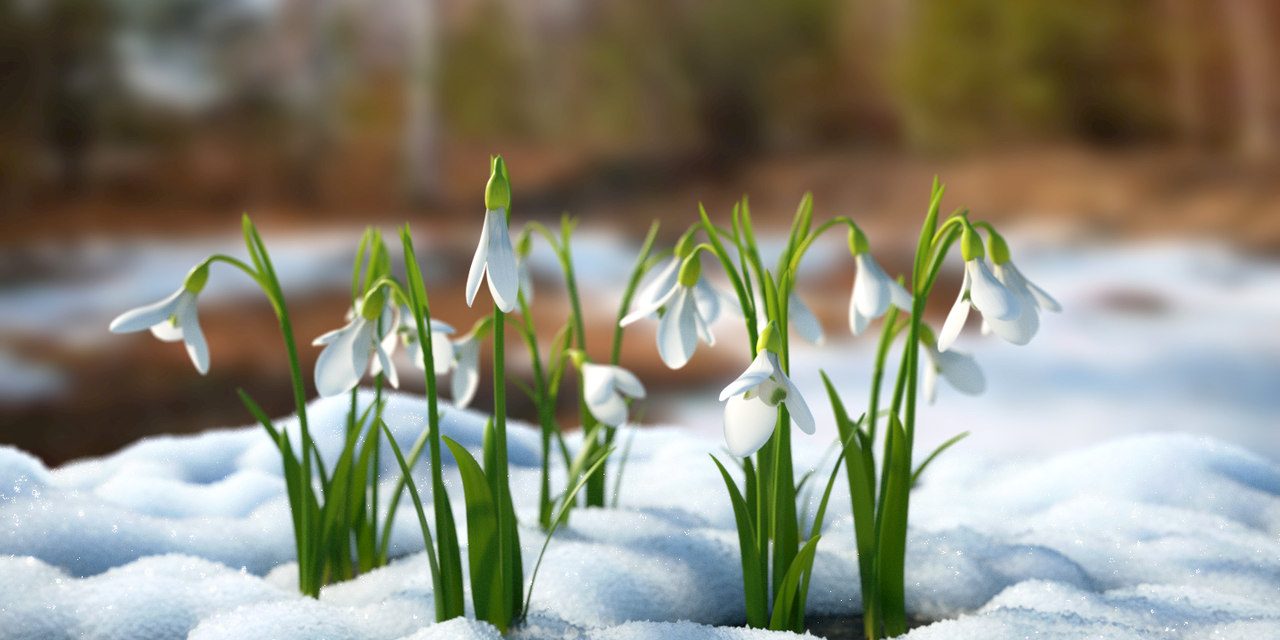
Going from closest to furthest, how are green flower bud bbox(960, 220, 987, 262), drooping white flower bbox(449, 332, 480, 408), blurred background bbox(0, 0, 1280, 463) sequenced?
green flower bud bbox(960, 220, 987, 262) < drooping white flower bbox(449, 332, 480, 408) < blurred background bbox(0, 0, 1280, 463)

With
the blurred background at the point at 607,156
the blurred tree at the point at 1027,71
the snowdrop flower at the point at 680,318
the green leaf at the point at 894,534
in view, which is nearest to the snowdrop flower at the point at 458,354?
the snowdrop flower at the point at 680,318

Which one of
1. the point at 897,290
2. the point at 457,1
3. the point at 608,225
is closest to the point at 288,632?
the point at 897,290

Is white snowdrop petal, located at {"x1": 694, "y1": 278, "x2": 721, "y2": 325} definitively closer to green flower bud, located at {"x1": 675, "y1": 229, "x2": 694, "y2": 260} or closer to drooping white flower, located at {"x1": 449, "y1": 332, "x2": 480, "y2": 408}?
green flower bud, located at {"x1": 675, "y1": 229, "x2": 694, "y2": 260}

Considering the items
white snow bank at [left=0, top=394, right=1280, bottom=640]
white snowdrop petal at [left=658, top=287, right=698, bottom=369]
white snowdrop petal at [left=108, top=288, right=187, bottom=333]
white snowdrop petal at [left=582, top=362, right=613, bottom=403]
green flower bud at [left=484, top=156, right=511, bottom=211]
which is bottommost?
white snow bank at [left=0, top=394, right=1280, bottom=640]

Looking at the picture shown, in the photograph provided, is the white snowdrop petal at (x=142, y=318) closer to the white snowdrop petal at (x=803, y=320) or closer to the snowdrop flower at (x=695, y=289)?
the snowdrop flower at (x=695, y=289)

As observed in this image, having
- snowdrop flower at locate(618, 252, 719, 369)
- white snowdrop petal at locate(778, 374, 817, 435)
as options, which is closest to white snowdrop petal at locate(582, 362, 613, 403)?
snowdrop flower at locate(618, 252, 719, 369)

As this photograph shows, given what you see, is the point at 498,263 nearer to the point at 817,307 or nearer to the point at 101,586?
the point at 101,586

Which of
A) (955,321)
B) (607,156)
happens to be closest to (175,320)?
(955,321)

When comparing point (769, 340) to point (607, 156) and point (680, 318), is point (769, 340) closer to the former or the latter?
point (680, 318)
